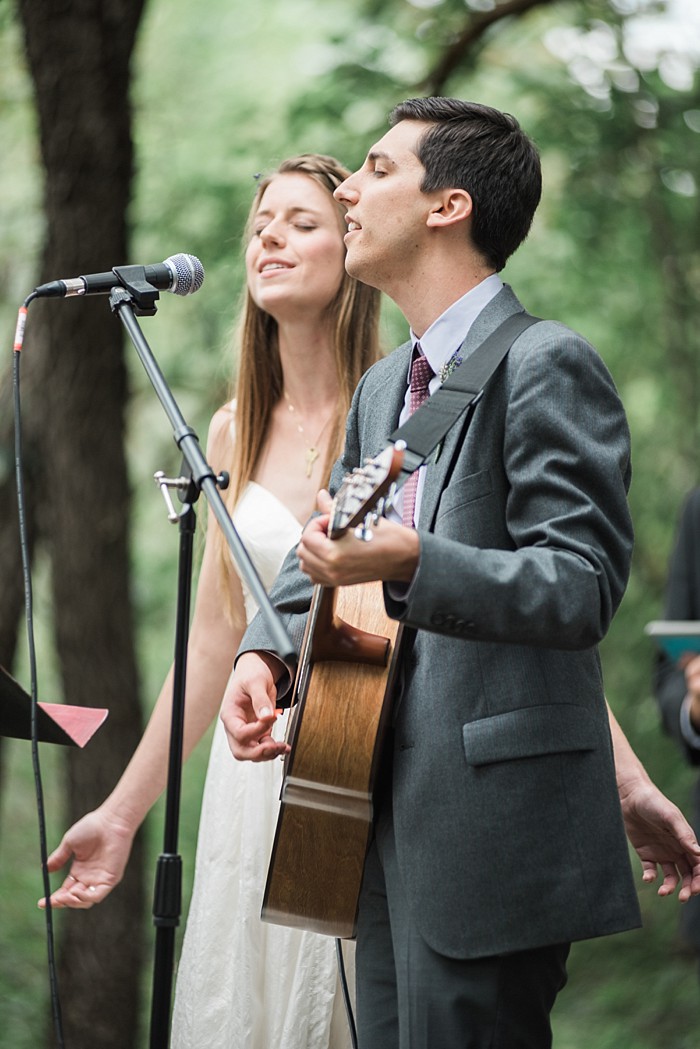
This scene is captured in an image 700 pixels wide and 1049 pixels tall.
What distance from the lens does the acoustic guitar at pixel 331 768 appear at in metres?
2.14

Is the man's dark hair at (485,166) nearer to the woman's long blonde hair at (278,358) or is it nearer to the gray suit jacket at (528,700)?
the gray suit jacket at (528,700)

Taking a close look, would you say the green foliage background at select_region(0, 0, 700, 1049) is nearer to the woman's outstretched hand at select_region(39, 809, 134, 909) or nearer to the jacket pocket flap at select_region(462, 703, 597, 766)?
the woman's outstretched hand at select_region(39, 809, 134, 909)

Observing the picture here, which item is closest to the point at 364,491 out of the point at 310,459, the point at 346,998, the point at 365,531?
the point at 365,531

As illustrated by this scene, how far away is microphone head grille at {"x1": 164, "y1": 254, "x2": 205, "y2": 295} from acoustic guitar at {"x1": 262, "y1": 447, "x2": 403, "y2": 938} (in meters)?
0.55

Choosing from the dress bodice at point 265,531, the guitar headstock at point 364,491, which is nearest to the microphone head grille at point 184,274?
the guitar headstock at point 364,491

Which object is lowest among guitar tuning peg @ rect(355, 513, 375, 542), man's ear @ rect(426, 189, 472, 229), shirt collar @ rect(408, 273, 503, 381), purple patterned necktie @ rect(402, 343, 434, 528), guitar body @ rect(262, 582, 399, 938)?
guitar body @ rect(262, 582, 399, 938)

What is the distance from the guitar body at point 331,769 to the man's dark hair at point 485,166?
711 millimetres

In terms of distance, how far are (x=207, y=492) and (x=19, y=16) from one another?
3023 mm

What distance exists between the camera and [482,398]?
Result: 6.94 ft

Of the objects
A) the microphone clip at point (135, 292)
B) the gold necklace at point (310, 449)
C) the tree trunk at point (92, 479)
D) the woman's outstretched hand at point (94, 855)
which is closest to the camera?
the microphone clip at point (135, 292)

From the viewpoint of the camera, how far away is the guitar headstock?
1738mm

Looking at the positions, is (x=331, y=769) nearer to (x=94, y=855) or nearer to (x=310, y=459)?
(x=94, y=855)

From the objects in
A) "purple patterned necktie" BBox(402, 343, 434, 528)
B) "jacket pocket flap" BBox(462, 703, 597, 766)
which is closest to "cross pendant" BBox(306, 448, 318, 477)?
"purple patterned necktie" BBox(402, 343, 434, 528)

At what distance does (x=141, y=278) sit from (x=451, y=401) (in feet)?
2.08
